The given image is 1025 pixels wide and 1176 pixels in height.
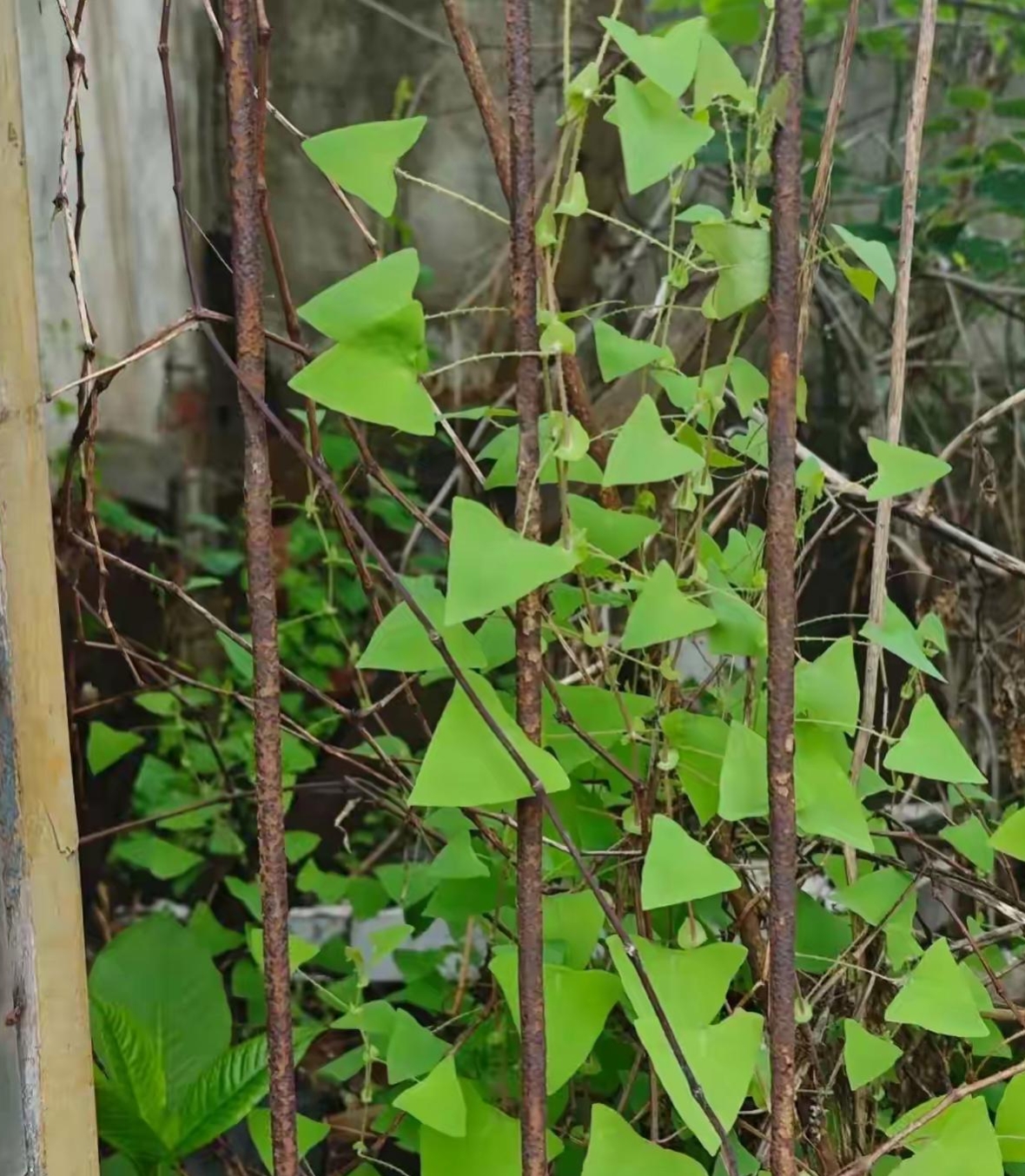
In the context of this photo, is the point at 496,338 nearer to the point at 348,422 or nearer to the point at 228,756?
the point at 228,756

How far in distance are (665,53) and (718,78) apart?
0.08 metres

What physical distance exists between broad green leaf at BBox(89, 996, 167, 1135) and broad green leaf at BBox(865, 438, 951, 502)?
2.37 feet

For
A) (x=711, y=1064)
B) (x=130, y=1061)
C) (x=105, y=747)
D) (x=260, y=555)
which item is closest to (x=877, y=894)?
(x=711, y=1064)

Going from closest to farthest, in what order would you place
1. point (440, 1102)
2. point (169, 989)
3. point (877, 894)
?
point (440, 1102)
point (877, 894)
point (169, 989)

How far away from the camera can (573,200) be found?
0.52 metres

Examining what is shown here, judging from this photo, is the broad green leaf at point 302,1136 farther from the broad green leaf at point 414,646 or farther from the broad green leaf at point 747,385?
the broad green leaf at point 747,385

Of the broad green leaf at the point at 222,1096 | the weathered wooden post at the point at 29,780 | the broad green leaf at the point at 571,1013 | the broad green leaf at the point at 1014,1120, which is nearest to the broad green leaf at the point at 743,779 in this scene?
the broad green leaf at the point at 571,1013

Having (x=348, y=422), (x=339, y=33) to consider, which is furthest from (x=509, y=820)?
(x=339, y=33)

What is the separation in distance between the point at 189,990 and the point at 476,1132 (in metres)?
0.46

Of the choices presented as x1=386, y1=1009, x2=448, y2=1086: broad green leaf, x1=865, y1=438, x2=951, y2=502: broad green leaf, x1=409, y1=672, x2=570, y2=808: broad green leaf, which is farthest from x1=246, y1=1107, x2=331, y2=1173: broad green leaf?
x1=865, y1=438, x2=951, y2=502: broad green leaf

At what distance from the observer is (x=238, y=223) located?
0.52 metres

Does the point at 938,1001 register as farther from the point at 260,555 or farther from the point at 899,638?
the point at 260,555

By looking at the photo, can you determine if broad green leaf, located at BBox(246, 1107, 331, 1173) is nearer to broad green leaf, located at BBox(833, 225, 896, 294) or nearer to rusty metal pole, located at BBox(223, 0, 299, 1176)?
rusty metal pole, located at BBox(223, 0, 299, 1176)

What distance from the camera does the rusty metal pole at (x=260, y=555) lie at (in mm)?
516
